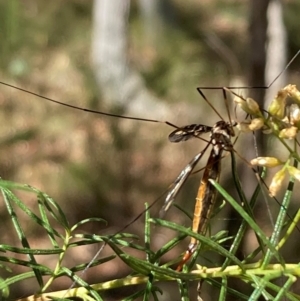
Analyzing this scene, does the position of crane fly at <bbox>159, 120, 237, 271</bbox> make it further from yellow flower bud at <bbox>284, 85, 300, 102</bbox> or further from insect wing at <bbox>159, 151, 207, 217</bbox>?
yellow flower bud at <bbox>284, 85, 300, 102</bbox>

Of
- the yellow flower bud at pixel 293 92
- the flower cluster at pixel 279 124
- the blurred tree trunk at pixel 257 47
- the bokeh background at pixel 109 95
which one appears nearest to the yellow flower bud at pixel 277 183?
the flower cluster at pixel 279 124

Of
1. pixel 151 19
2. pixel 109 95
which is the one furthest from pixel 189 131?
pixel 151 19

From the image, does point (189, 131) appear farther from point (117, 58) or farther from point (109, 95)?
point (117, 58)

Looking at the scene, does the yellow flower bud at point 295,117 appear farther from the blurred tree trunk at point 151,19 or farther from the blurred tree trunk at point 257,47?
the blurred tree trunk at point 151,19

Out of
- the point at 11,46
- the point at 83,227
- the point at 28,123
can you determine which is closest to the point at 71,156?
the point at 28,123

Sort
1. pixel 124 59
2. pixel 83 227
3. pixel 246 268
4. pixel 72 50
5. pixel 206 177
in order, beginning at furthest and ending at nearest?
pixel 72 50 → pixel 124 59 → pixel 83 227 → pixel 206 177 → pixel 246 268

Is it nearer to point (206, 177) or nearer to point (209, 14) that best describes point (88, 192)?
point (206, 177)

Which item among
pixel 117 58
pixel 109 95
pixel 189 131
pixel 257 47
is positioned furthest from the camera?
pixel 117 58
